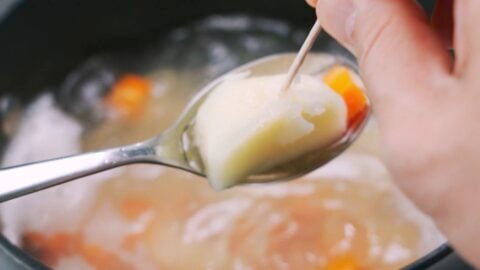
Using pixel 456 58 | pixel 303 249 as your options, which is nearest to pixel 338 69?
pixel 303 249

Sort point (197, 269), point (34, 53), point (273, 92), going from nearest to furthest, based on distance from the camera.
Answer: point (273, 92), point (197, 269), point (34, 53)

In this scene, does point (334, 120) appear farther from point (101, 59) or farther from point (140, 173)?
point (101, 59)

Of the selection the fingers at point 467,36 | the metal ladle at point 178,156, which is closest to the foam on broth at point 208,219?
the metal ladle at point 178,156

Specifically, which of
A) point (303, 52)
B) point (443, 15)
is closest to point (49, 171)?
point (303, 52)

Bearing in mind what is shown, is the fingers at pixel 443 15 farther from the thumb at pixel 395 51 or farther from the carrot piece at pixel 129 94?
the carrot piece at pixel 129 94

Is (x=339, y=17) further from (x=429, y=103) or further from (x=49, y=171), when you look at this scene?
(x=49, y=171)

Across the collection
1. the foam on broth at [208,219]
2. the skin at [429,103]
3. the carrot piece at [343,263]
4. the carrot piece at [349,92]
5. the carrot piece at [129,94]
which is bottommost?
the carrot piece at [343,263]
